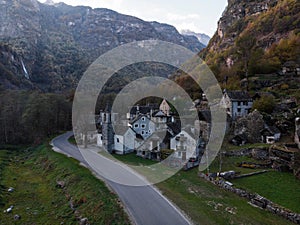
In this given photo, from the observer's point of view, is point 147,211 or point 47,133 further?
point 47,133

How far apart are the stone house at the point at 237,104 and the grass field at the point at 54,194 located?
93.1 feet

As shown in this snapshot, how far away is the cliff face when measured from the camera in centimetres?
6756

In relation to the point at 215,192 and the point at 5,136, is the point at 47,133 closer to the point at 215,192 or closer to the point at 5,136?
the point at 5,136

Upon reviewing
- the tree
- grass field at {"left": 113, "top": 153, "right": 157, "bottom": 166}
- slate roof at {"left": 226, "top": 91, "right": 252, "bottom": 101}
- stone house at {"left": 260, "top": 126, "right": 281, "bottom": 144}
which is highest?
slate roof at {"left": 226, "top": 91, "right": 252, "bottom": 101}

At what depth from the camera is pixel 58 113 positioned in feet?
202

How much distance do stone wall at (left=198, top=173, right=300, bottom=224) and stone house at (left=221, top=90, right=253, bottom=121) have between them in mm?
23703

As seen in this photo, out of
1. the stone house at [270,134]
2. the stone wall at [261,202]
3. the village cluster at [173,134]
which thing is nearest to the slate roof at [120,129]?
the village cluster at [173,134]

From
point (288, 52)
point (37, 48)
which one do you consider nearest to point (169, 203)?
point (288, 52)

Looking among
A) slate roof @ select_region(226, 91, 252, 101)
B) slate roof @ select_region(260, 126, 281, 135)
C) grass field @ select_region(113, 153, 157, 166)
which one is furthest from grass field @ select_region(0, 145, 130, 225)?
slate roof @ select_region(226, 91, 252, 101)

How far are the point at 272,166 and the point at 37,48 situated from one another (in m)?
175

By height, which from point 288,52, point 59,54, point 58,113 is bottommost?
point 58,113

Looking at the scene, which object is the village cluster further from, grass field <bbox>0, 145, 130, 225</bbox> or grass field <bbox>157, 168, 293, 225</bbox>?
grass field <bbox>0, 145, 130, 225</bbox>

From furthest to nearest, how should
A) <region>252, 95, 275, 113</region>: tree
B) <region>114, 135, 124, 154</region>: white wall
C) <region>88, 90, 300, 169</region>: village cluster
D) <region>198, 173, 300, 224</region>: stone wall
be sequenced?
<region>252, 95, 275, 113</region>: tree
<region>114, 135, 124, 154</region>: white wall
<region>88, 90, 300, 169</region>: village cluster
<region>198, 173, 300, 224</region>: stone wall

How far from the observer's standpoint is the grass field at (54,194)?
835 inches
